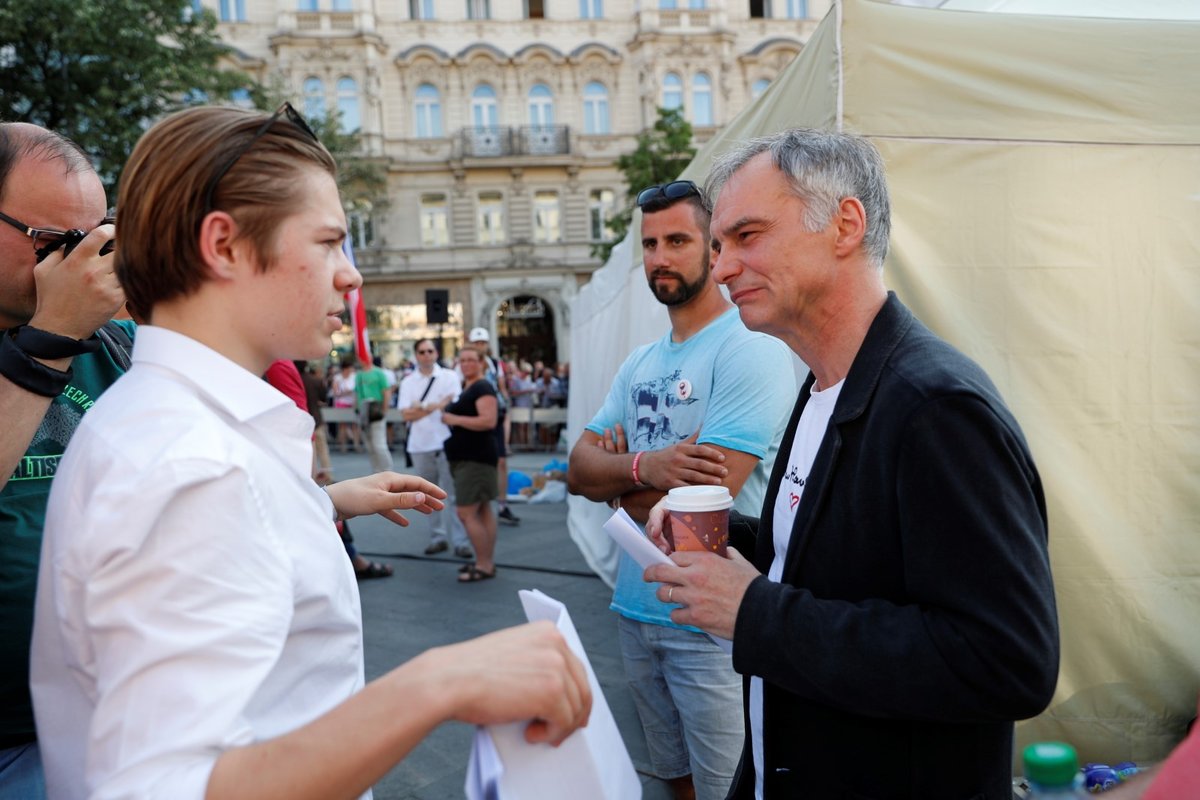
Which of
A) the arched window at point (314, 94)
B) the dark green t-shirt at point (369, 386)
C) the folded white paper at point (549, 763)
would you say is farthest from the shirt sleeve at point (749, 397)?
the arched window at point (314, 94)

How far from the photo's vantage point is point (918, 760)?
51.1 inches

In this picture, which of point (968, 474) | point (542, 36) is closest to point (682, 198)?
point (968, 474)

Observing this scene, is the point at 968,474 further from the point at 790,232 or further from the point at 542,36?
the point at 542,36

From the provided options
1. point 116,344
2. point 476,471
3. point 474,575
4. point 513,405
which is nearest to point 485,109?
point 513,405

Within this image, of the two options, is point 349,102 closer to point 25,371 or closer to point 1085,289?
point 1085,289

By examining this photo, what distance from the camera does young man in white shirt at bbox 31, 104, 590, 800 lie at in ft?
2.58

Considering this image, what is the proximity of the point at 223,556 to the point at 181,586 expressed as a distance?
5cm

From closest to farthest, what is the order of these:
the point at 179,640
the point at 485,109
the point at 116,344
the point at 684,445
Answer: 1. the point at 179,640
2. the point at 116,344
3. the point at 684,445
4. the point at 485,109

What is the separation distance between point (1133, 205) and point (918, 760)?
2.62 m

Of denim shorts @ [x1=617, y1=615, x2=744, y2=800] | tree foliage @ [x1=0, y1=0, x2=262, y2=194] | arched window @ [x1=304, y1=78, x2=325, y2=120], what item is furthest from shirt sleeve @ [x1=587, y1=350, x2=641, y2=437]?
arched window @ [x1=304, y1=78, x2=325, y2=120]

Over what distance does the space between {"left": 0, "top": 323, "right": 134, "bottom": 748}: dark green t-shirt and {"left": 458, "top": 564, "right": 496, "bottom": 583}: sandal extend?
493 centimetres

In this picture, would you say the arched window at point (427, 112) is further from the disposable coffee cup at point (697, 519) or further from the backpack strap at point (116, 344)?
the disposable coffee cup at point (697, 519)

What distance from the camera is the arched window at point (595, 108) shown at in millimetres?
28953

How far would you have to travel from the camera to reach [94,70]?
15234mm
